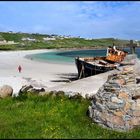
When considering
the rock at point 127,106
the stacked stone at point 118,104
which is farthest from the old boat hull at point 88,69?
the rock at point 127,106

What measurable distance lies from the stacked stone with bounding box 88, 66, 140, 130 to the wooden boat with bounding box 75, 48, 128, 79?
2277cm

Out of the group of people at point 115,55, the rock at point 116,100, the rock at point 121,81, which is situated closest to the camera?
the rock at point 116,100

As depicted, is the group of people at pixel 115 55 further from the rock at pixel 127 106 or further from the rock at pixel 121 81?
the rock at pixel 127 106

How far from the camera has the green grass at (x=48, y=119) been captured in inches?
553

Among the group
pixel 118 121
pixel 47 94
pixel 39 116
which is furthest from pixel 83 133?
pixel 47 94

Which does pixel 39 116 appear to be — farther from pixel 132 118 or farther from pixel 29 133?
pixel 132 118

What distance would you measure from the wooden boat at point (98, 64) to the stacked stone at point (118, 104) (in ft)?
74.7

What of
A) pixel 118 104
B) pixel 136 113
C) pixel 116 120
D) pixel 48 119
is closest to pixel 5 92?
pixel 48 119

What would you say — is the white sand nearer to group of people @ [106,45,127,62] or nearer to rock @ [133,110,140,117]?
group of people @ [106,45,127,62]

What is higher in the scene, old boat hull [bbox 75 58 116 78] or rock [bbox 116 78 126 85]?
rock [bbox 116 78 126 85]

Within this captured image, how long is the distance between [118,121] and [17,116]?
408 centimetres

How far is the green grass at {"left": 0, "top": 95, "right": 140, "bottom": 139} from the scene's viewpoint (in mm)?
14059

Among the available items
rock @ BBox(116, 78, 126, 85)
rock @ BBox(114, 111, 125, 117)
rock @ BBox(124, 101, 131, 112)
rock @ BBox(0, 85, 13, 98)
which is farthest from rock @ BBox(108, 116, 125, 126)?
rock @ BBox(0, 85, 13, 98)

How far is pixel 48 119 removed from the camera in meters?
15.9
